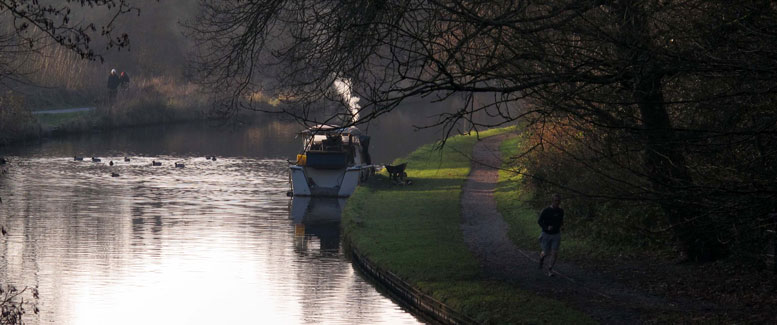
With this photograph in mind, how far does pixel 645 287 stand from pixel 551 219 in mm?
1988

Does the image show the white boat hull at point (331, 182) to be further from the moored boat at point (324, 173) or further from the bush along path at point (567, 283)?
the bush along path at point (567, 283)

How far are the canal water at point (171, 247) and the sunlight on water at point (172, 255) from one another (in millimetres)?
32

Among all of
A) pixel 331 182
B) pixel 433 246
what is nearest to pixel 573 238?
pixel 433 246

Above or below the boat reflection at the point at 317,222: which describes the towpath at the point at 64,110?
above

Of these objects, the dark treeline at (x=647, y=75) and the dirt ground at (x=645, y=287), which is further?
the dirt ground at (x=645, y=287)

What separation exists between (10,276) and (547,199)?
11844 mm

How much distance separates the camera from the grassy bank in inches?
612

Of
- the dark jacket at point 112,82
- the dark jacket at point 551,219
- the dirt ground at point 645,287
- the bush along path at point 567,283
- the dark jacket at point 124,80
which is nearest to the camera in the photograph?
the dirt ground at point 645,287

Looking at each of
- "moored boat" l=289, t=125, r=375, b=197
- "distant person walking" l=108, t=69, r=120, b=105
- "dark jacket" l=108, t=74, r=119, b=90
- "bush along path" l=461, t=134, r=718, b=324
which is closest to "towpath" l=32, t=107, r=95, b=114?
"distant person walking" l=108, t=69, r=120, b=105

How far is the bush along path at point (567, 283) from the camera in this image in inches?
587

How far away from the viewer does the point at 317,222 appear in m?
30.2

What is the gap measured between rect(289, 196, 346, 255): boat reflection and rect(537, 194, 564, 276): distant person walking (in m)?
7.99

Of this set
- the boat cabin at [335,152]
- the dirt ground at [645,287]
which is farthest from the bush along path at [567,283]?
the boat cabin at [335,152]

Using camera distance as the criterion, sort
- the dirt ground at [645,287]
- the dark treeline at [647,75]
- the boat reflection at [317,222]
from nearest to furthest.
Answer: the dark treeline at [647,75], the dirt ground at [645,287], the boat reflection at [317,222]
